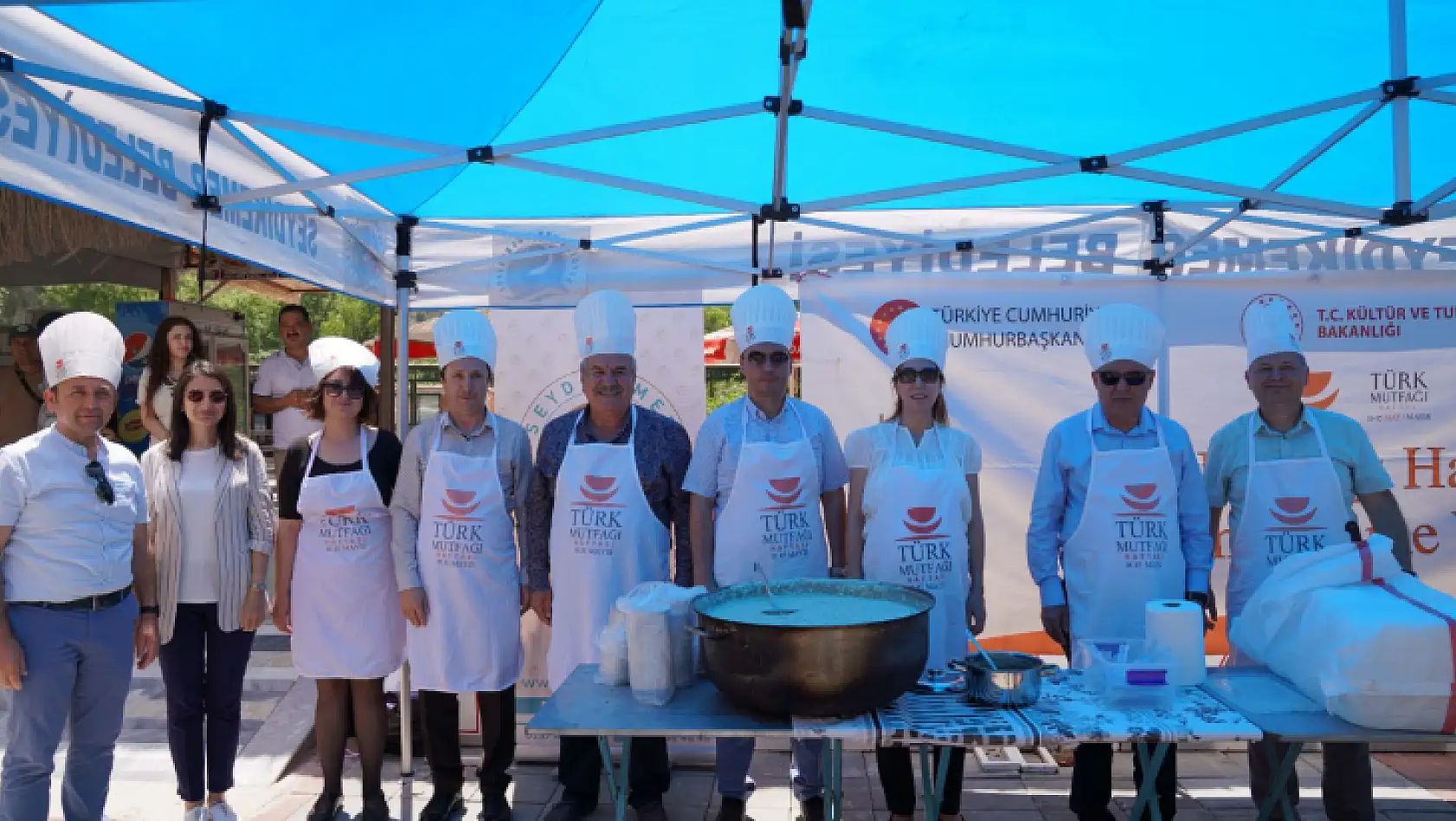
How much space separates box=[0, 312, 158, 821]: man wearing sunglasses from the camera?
2.58m

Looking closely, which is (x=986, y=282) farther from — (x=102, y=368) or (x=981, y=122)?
(x=102, y=368)

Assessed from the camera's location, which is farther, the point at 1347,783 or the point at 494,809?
the point at 494,809

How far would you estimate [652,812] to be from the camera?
312cm

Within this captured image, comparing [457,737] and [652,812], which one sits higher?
[457,737]

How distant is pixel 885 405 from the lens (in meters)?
4.83

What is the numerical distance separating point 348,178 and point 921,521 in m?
2.20

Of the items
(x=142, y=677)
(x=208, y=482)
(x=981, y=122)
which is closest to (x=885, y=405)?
(x=981, y=122)

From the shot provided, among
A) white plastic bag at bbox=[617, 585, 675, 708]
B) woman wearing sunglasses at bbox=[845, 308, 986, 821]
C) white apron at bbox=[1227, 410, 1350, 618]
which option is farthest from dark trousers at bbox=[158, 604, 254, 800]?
white apron at bbox=[1227, 410, 1350, 618]

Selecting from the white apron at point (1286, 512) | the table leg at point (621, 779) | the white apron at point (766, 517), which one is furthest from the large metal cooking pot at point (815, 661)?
the white apron at point (1286, 512)

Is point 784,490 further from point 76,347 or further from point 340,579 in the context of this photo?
point 76,347

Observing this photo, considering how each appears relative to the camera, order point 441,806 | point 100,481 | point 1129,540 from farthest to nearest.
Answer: point 441,806, point 1129,540, point 100,481

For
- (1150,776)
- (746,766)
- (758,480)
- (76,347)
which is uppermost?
(76,347)

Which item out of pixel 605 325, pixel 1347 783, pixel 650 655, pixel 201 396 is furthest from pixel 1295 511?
pixel 201 396

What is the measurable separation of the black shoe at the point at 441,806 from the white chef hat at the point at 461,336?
1497mm
